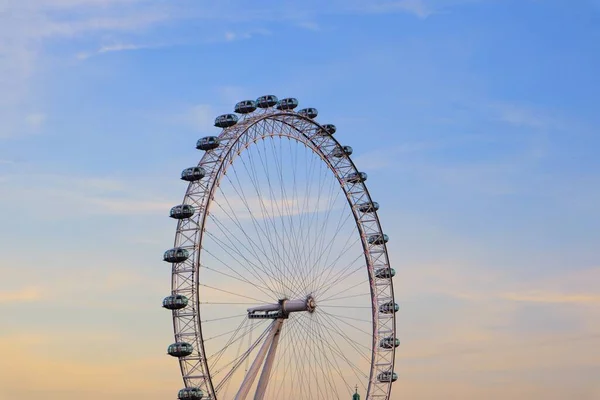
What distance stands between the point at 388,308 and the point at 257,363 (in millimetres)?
23016

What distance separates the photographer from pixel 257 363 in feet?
335

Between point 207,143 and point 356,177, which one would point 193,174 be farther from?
point 356,177

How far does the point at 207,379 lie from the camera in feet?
304

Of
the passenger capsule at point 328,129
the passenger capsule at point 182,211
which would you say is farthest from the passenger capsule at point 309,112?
the passenger capsule at point 182,211

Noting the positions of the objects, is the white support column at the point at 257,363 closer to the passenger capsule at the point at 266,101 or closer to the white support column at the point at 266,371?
the white support column at the point at 266,371

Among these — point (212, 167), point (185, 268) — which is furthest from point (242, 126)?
point (185, 268)

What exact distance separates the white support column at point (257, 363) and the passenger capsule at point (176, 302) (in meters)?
9.91

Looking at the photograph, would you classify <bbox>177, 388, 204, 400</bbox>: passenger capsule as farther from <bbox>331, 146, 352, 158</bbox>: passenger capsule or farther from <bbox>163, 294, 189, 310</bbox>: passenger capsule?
<bbox>331, 146, 352, 158</bbox>: passenger capsule

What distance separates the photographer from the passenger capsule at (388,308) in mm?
122188

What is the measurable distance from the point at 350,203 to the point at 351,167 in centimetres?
334

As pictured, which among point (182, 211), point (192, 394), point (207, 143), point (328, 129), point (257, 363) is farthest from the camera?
point (328, 129)

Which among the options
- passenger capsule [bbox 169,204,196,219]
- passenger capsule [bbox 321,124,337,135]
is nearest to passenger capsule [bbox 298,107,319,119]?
passenger capsule [bbox 321,124,337,135]

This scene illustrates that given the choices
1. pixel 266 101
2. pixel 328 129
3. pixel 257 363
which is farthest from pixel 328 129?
pixel 257 363

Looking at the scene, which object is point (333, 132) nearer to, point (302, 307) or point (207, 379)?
point (302, 307)
